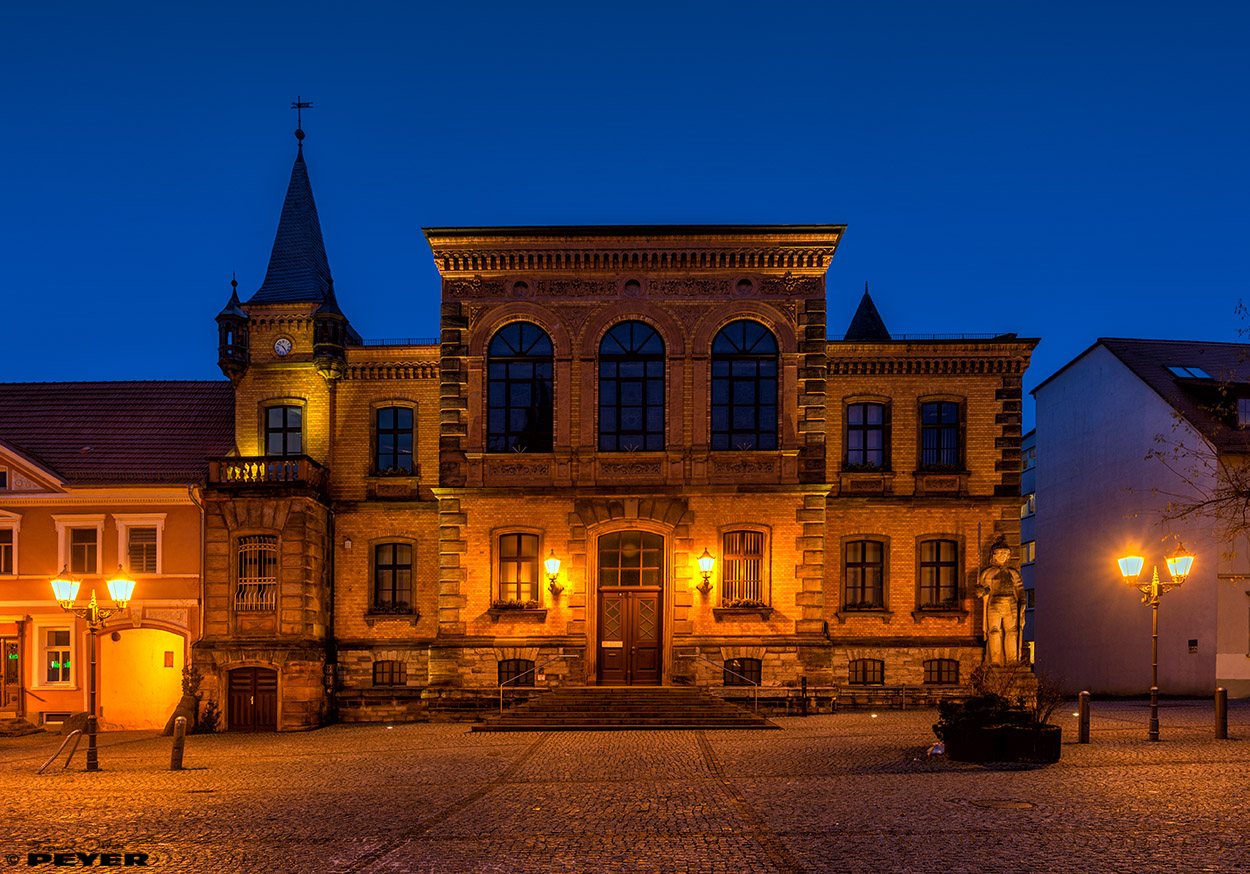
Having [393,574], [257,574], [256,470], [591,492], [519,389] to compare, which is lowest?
[393,574]

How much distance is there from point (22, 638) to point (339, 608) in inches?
345

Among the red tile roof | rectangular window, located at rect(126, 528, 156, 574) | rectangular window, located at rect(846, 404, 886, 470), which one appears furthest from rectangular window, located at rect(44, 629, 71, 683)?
rectangular window, located at rect(846, 404, 886, 470)

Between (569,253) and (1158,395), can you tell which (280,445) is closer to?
(569,253)

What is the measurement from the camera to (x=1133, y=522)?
35.5m

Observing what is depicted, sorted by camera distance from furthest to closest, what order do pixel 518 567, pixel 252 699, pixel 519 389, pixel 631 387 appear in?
pixel 519 389 < pixel 631 387 < pixel 518 567 < pixel 252 699

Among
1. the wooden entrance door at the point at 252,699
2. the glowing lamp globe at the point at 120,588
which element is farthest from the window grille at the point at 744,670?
the glowing lamp globe at the point at 120,588

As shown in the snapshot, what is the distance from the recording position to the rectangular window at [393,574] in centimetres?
3044

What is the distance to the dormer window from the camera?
1391 inches

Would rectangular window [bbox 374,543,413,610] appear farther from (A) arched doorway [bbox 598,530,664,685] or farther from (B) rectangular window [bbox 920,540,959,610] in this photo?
(B) rectangular window [bbox 920,540,959,610]

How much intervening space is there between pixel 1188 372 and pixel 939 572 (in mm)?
12953

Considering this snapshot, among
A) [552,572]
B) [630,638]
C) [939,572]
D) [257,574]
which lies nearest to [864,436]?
[939,572]

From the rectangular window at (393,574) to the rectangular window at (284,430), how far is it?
3.82 m

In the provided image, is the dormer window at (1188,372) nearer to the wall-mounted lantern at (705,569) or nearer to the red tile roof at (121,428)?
the wall-mounted lantern at (705,569)

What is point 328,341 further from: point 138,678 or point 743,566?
point 743,566
